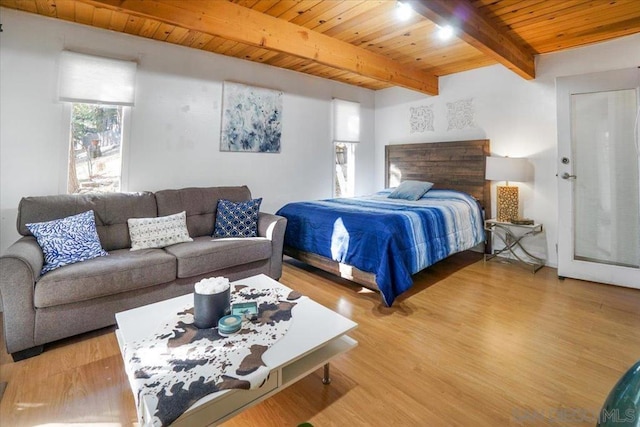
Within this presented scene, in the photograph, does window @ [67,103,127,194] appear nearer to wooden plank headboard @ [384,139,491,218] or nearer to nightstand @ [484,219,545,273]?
wooden plank headboard @ [384,139,491,218]

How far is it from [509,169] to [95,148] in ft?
14.4

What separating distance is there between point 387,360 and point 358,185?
147 inches

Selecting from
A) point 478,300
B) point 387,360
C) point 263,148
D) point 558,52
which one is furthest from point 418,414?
point 558,52

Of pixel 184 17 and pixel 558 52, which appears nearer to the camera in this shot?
pixel 184 17

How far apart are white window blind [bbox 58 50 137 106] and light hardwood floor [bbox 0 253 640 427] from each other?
2.12 m

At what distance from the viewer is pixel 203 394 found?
3.53ft

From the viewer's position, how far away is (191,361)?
1236 mm

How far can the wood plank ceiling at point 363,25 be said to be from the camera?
93.2 inches

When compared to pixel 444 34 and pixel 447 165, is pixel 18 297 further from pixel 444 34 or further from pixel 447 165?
pixel 447 165

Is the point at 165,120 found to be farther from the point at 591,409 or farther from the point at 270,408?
the point at 591,409

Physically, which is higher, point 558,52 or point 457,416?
point 558,52

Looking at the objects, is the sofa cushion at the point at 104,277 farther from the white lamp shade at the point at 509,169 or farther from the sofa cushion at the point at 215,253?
the white lamp shade at the point at 509,169

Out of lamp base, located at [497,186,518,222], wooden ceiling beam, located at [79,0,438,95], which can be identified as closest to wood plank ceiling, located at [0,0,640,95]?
wooden ceiling beam, located at [79,0,438,95]

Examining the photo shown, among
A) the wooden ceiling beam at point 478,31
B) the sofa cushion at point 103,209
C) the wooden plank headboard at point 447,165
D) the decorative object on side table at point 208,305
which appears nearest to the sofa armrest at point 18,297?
the sofa cushion at point 103,209
